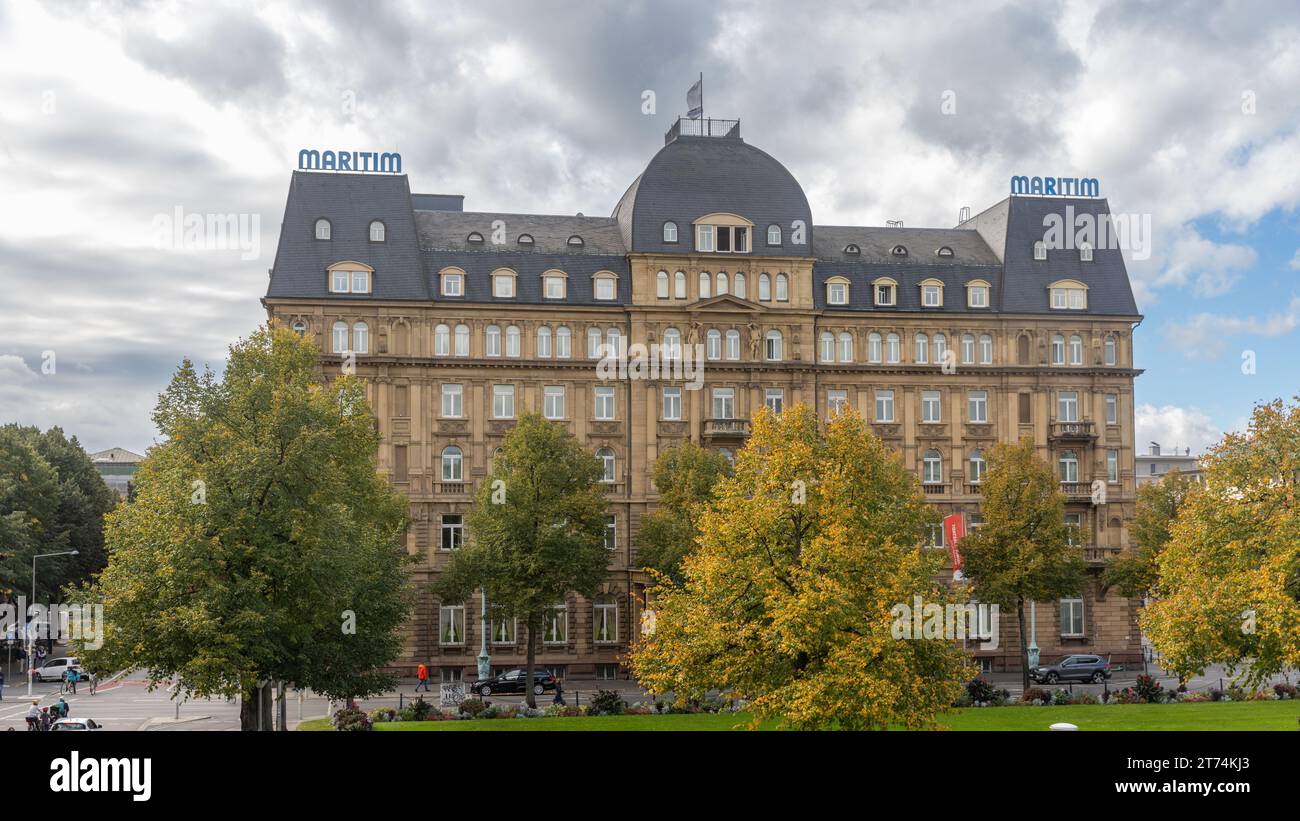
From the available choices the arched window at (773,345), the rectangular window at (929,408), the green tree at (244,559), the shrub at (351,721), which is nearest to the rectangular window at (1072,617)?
the rectangular window at (929,408)

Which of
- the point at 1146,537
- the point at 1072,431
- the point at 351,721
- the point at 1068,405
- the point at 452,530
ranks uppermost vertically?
the point at 1068,405

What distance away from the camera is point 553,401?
8150 cm

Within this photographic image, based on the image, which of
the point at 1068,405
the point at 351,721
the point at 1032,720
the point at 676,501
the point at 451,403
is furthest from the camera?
the point at 1068,405

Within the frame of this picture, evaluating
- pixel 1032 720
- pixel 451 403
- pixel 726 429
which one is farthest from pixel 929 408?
pixel 1032 720

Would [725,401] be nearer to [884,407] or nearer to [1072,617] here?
[884,407]

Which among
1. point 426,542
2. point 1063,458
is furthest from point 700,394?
point 1063,458

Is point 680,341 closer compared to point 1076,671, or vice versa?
point 1076,671

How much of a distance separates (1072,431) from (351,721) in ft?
181

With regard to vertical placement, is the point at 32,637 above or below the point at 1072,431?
below

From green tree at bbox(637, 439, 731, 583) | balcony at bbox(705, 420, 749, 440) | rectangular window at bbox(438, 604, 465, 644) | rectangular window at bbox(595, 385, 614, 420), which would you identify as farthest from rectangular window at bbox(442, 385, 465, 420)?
balcony at bbox(705, 420, 749, 440)

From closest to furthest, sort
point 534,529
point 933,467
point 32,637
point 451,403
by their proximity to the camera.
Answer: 1. point 534,529
2. point 451,403
3. point 32,637
4. point 933,467

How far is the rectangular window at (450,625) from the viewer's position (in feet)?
256
